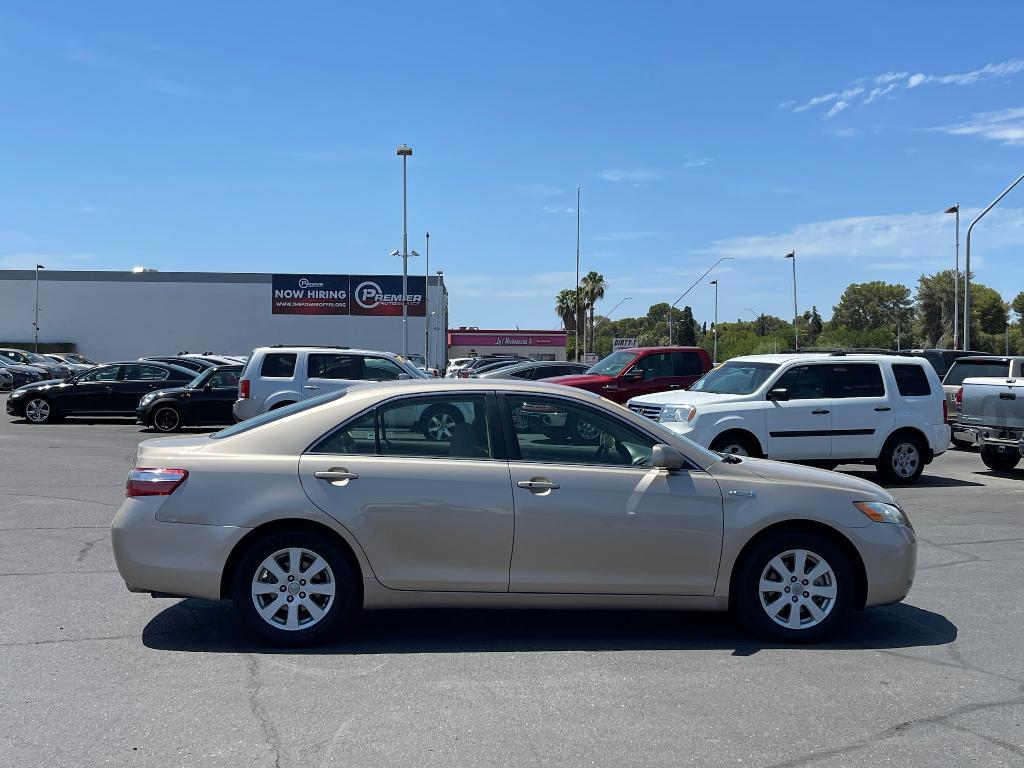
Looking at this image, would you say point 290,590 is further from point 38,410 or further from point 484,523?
point 38,410

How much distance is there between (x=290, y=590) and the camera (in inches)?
212

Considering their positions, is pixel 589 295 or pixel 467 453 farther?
pixel 589 295

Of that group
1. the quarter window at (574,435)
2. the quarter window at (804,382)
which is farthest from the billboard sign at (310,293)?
the quarter window at (574,435)

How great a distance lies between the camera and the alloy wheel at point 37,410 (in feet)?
72.5

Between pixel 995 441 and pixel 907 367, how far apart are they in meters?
2.14

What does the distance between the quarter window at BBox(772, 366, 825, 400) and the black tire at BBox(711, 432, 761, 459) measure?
0.90m

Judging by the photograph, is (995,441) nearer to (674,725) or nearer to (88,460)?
(674,725)

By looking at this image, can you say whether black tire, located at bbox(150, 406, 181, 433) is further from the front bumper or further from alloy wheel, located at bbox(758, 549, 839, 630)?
alloy wheel, located at bbox(758, 549, 839, 630)

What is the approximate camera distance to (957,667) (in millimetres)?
5273

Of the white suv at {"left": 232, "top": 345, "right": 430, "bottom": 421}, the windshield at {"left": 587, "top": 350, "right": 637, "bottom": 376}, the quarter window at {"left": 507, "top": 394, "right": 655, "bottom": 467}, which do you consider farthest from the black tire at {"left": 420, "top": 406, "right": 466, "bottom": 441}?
the windshield at {"left": 587, "top": 350, "right": 637, "bottom": 376}

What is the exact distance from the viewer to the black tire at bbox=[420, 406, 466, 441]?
5695mm

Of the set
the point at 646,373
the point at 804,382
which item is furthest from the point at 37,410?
the point at 804,382

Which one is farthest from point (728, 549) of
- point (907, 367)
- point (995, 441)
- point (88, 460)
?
point (88, 460)

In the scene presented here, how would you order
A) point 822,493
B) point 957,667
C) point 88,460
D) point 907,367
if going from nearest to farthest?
point 957,667 < point 822,493 < point 907,367 < point 88,460
